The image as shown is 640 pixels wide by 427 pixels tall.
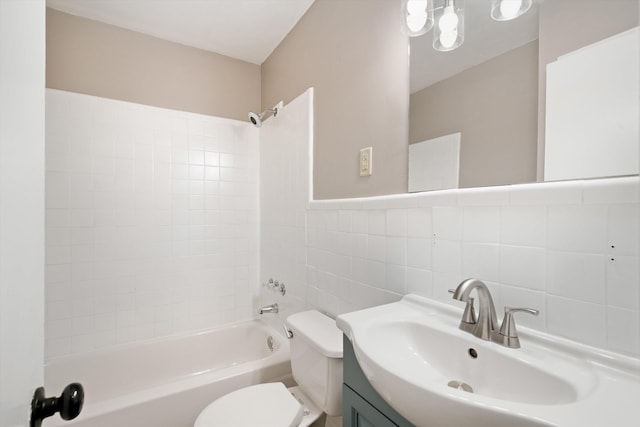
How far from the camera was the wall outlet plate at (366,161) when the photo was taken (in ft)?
4.10

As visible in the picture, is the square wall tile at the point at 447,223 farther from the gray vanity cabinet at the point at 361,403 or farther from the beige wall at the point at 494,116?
the gray vanity cabinet at the point at 361,403

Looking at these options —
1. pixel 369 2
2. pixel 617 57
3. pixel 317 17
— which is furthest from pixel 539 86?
pixel 317 17

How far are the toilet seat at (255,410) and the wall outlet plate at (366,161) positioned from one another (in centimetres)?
102

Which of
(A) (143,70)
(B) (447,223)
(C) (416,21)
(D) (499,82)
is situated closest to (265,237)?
(A) (143,70)

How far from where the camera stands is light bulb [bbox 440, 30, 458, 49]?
953 mm

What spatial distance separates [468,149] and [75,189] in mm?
2110

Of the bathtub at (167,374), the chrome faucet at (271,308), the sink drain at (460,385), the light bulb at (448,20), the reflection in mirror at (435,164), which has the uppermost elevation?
the light bulb at (448,20)

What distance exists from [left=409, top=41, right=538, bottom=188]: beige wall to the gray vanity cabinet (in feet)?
2.11

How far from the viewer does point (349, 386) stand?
851 millimetres

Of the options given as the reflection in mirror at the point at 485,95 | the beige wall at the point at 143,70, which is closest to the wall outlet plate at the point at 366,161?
the reflection in mirror at the point at 485,95

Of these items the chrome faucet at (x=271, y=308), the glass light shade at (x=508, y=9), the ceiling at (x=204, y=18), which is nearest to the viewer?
the glass light shade at (x=508, y=9)

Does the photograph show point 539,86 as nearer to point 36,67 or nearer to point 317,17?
point 36,67

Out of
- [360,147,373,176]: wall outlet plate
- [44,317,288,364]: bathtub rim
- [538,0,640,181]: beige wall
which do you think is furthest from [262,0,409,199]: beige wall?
[44,317,288,364]: bathtub rim

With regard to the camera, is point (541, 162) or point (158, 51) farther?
point (158, 51)
